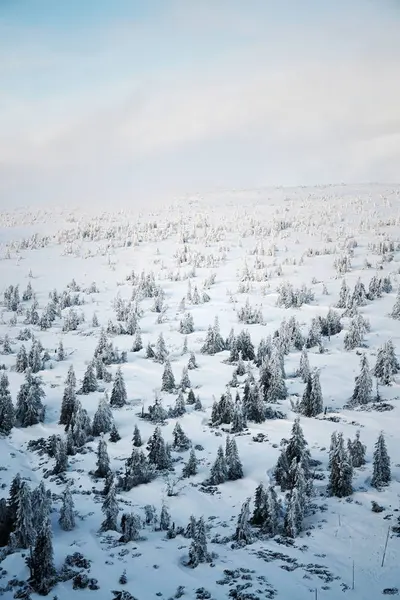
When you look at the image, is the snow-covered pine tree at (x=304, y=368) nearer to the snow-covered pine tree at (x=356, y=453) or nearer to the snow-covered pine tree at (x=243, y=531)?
the snow-covered pine tree at (x=356, y=453)

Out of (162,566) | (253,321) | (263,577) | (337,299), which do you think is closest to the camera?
(263,577)

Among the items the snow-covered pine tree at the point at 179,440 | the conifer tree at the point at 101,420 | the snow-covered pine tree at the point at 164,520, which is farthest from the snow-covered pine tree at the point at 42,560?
the conifer tree at the point at 101,420

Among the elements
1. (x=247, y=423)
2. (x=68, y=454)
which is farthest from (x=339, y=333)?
(x=68, y=454)

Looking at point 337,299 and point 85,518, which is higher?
point 337,299

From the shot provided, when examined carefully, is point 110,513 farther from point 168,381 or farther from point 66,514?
point 168,381

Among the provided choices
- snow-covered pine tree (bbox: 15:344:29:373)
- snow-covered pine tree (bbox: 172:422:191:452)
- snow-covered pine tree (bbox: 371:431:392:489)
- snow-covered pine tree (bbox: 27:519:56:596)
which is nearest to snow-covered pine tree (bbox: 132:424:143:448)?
snow-covered pine tree (bbox: 172:422:191:452)

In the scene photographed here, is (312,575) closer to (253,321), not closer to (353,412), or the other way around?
(353,412)

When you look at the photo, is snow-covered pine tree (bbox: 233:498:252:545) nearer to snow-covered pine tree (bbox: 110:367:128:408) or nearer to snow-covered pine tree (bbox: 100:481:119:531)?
snow-covered pine tree (bbox: 100:481:119:531)
